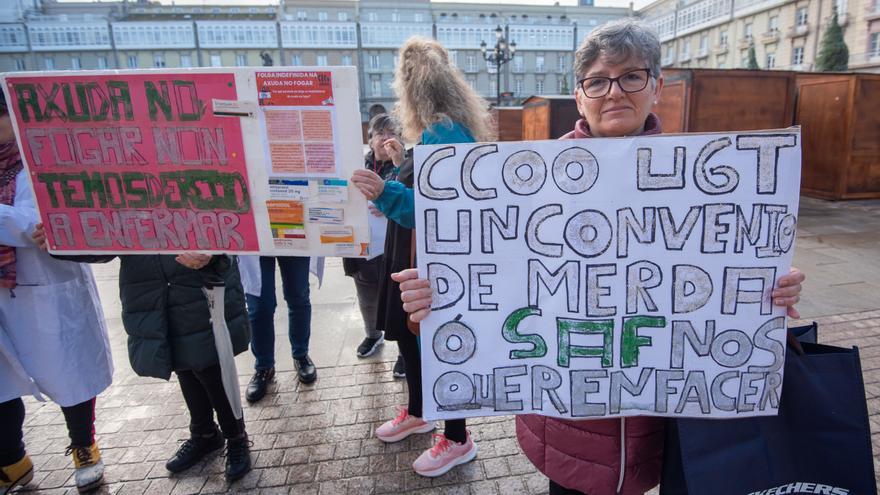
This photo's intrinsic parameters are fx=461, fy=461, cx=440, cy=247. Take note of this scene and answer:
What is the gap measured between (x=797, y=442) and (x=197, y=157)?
2.16 meters

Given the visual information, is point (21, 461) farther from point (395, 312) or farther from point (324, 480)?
point (395, 312)

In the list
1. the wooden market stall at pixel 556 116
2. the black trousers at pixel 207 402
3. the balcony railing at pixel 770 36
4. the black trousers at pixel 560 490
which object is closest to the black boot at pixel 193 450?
the black trousers at pixel 207 402

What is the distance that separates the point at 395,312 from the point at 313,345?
198 cm

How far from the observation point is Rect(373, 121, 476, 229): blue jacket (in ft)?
5.93

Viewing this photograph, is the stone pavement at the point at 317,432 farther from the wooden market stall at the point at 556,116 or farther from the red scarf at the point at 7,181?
the wooden market stall at the point at 556,116

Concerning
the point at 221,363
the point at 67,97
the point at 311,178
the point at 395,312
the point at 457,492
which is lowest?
the point at 457,492

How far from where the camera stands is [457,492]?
223 cm

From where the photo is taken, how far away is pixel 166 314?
2193mm

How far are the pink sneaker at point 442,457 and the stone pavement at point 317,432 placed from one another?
0.04 meters

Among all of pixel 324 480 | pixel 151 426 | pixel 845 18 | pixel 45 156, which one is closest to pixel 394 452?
pixel 324 480

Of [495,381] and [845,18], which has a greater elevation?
[845,18]

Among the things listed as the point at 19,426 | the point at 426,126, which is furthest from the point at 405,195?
the point at 19,426

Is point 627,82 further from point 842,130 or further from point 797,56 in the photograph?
point 797,56

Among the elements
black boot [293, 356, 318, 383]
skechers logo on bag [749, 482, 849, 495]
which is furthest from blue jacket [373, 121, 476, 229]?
black boot [293, 356, 318, 383]
